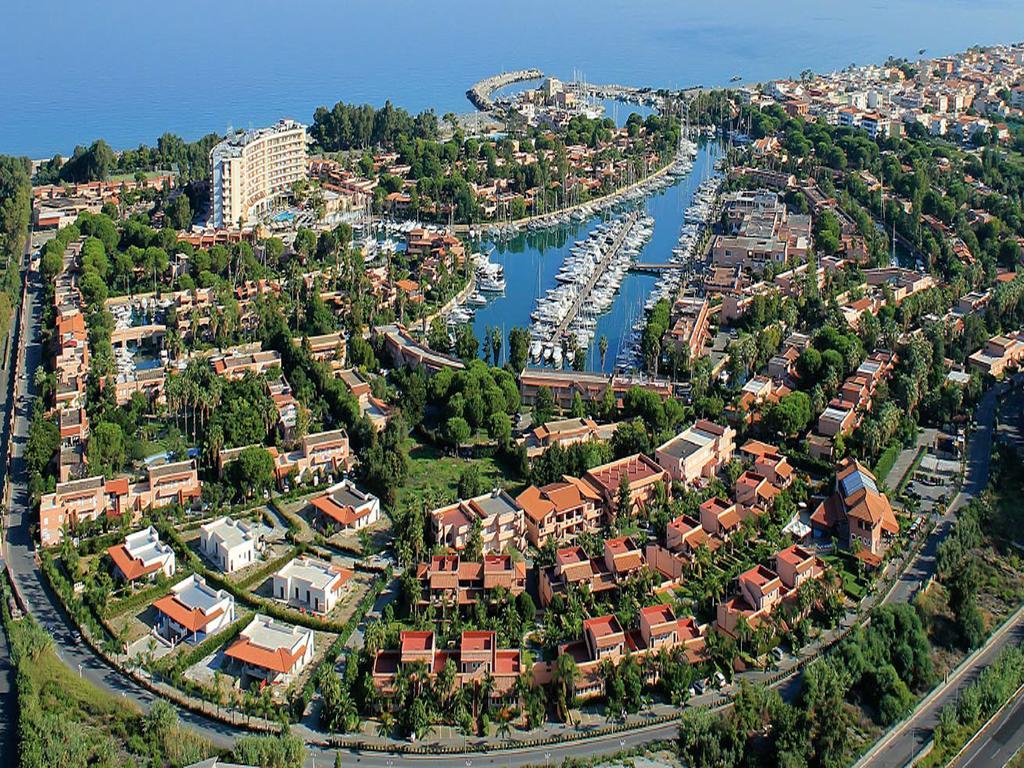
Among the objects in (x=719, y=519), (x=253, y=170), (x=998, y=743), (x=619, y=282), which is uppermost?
(x=253, y=170)

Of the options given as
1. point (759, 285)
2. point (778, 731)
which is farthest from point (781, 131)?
point (778, 731)

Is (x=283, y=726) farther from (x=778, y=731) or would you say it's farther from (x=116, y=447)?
(x=116, y=447)

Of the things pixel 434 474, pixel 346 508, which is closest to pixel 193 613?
pixel 346 508

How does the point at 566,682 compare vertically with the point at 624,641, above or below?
below

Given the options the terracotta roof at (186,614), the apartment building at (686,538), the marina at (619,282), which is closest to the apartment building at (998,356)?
the marina at (619,282)

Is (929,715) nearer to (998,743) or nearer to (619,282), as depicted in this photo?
(998,743)

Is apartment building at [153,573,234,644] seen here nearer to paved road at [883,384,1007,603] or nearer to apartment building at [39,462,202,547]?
apartment building at [39,462,202,547]
